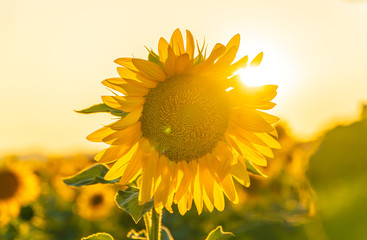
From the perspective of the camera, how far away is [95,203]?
8.45 metres

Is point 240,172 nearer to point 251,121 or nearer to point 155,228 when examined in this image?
point 251,121

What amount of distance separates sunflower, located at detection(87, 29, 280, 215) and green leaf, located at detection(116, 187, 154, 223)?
45mm

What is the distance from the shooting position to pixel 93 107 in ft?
7.00

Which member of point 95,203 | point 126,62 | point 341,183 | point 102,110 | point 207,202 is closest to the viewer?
point 341,183

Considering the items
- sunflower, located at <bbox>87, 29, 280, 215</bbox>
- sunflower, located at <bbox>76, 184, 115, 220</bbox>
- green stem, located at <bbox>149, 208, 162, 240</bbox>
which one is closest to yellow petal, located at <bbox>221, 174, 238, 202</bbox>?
sunflower, located at <bbox>87, 29, 280, 215</bbox>

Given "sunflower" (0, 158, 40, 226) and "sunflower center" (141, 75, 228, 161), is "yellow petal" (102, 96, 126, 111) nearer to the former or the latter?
"sunflower center" (141, 75, 228, 161)

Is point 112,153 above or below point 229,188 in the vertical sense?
above

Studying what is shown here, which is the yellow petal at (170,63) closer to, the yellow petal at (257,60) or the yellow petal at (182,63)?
the yellow petal at (182,63)

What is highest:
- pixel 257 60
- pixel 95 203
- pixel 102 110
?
pixel 257 60

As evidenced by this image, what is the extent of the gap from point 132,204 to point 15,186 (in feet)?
21.7

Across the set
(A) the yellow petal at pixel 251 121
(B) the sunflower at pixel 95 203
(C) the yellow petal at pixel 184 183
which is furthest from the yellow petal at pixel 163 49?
(B) the sunflower at pixel 95 203

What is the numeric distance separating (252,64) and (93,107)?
78 centimetres

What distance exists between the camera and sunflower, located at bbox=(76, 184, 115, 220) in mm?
8216

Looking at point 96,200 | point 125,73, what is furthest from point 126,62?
point 96,200
